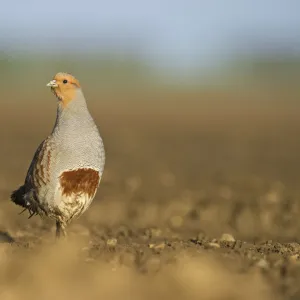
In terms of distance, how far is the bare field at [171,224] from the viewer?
5.05m

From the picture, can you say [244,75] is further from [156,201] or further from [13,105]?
[156,201]

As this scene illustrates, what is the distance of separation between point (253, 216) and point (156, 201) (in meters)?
1.36

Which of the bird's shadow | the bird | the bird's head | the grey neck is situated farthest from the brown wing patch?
the bird's shadow

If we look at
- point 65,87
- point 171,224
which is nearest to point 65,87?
point 65,87

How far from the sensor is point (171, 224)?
28.1 ft

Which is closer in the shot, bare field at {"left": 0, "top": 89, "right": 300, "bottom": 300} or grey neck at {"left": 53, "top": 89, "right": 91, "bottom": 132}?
bare field at {"left": 0, "top": 89, "right": 300, "bottom": 300}

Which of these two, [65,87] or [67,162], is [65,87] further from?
[67,162]

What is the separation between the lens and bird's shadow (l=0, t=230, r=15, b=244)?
24.0 ft

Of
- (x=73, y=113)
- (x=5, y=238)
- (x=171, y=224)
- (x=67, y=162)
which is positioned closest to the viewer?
(x=67, y=162)

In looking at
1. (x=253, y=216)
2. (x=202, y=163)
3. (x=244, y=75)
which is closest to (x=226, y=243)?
(x=253, y=216)

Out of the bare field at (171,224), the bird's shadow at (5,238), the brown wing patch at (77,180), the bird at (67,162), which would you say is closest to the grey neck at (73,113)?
the bird at (67,162)

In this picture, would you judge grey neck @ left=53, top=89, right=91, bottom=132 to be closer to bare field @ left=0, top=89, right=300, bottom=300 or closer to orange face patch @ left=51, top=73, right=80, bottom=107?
orange face patch @ left=51, top=73, right=80, bottom=107

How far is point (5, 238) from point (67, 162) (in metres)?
1.44

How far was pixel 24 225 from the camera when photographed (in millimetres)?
8344
